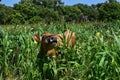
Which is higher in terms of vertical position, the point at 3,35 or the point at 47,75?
the point at 3,35

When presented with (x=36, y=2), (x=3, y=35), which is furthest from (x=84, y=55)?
(x=36, y=2)

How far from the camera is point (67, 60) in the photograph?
18.2ft

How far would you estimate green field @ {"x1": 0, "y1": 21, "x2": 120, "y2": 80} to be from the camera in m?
4.37

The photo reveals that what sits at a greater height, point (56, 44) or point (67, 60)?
point (56, 44)

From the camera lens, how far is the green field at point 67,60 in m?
4.37

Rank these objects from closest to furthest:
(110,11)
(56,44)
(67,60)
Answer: (67,60) < (56,44) < (110,11)

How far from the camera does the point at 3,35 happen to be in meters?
7.74

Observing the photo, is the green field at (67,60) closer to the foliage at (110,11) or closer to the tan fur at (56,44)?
the tan fur at (56,44)

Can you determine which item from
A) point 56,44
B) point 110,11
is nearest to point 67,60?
point 56,44

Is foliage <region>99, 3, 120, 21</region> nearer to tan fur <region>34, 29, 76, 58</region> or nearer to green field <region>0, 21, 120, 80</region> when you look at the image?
green field <region>0, 21, 120, 80</region>

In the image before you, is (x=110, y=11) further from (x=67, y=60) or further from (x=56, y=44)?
(x=67, y=60)

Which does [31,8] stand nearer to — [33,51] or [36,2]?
[36,2]

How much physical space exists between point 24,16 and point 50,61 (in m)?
60.9

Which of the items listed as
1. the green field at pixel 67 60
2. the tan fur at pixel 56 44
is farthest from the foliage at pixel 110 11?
the tan fur at pixel 56 44
